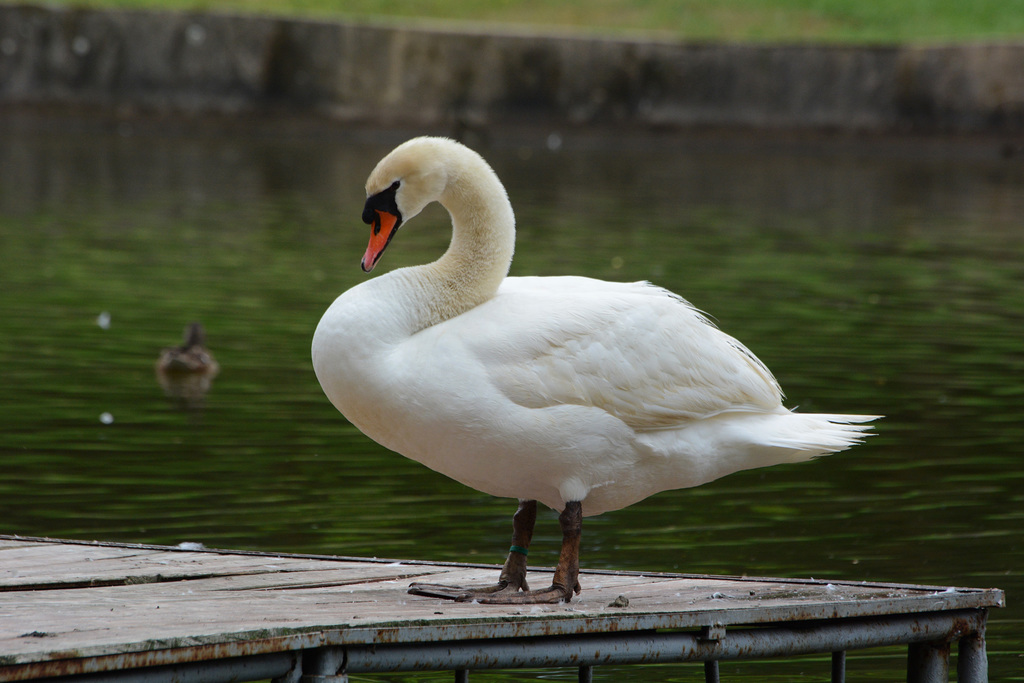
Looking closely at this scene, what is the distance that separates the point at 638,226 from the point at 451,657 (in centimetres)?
1829

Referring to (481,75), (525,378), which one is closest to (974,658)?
(525,378)

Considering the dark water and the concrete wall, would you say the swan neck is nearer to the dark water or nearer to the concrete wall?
the dark water

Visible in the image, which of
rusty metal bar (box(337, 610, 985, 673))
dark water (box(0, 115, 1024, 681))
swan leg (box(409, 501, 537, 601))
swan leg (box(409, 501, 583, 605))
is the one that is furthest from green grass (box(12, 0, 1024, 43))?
swan leg (box(409, 501, 583, 605))

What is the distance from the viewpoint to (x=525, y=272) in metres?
17.2

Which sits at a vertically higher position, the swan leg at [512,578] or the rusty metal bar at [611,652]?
the swan leg at [512,578]

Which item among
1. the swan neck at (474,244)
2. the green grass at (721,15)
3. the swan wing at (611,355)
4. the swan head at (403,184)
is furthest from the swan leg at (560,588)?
the green grass at (721,15)

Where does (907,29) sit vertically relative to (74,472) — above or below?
above

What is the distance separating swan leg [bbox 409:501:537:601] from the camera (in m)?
5.02

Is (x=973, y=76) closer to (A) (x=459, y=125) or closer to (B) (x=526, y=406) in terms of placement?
(A) (x=459, y=125)

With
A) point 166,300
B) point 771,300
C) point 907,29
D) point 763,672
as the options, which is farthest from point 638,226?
point 907,29

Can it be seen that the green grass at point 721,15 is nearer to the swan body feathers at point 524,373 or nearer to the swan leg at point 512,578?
the swan body feathers at point 524,373

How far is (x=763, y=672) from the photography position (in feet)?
21.8

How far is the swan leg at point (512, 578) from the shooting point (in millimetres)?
5016

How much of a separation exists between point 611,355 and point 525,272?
12.2 meters
